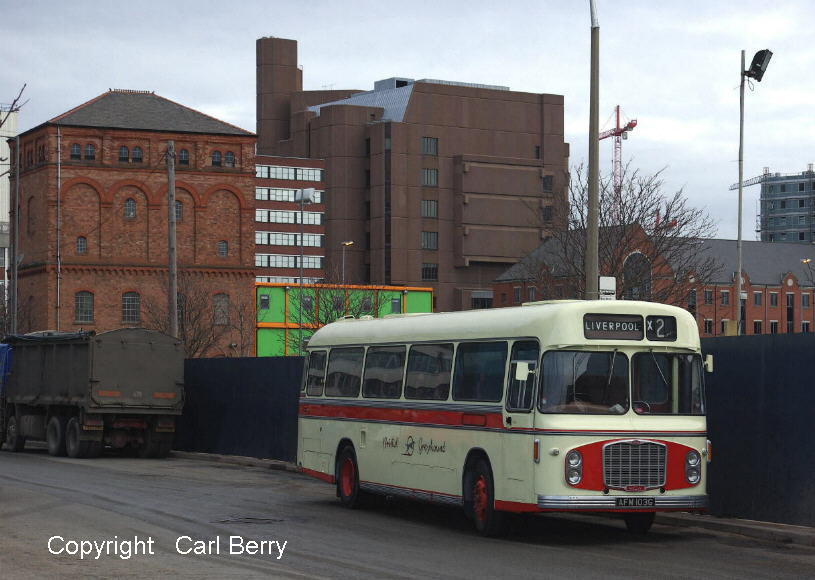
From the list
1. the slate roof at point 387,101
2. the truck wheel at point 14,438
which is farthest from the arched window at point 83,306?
the slate roof at point 387,101

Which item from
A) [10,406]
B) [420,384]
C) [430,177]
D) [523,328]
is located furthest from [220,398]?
[430,177]

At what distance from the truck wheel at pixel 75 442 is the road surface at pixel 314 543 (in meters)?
10.7

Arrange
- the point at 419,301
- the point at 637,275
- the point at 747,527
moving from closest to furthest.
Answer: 1. the point at 747,527
2. the point at 637,275
3. the point at 419,301

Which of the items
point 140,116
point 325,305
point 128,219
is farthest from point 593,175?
point 140,116

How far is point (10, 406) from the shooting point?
127ft

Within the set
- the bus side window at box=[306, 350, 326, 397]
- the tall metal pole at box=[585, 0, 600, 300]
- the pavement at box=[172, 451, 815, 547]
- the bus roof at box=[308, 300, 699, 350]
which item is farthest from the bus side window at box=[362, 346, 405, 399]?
the pavement at box=[172, 451, 815, 547]

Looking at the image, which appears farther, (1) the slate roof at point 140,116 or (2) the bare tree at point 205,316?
(1) the slate roof at point 140,116

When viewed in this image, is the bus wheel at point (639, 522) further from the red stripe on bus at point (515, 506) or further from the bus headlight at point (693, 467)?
the red stripe on bus at point (515, 506)

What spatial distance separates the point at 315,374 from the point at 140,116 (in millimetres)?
68903

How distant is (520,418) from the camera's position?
52.2ft

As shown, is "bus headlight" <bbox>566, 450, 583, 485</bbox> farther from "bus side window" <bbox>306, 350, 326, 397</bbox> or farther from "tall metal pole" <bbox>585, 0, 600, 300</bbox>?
"bus side window" <bbox>306, 350, 326, 397</bbox>

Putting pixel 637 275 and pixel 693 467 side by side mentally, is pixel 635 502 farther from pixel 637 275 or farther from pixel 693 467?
pixel 637 275

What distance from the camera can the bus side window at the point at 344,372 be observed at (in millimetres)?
20547

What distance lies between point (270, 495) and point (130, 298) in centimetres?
6549
